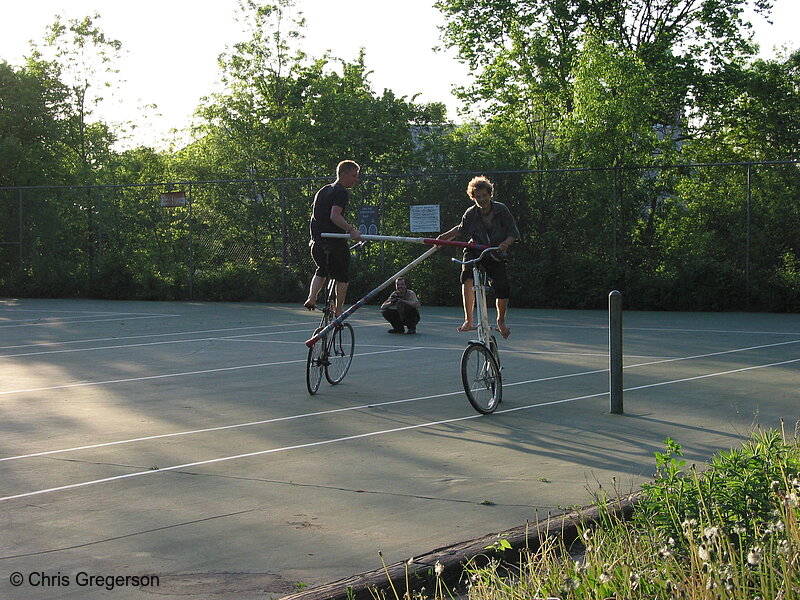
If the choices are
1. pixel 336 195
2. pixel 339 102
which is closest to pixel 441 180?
pixel 339 102

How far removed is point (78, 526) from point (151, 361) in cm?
823

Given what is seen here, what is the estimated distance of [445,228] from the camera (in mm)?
25047

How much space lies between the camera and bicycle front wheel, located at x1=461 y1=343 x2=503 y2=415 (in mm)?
8859

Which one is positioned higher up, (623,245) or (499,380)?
(623,245)

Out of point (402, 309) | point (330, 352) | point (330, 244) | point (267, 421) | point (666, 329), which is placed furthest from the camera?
point (666, 329)

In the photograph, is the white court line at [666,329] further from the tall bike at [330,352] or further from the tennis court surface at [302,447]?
the tall bike at [330,352]

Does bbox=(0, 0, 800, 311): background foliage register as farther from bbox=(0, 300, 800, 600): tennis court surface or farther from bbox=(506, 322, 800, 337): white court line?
bbox=(0, 300, 800, 600): tennis court surface

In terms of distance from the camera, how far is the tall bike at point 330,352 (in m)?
10.3

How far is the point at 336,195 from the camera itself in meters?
10.5

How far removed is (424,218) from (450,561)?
2084 centimetres

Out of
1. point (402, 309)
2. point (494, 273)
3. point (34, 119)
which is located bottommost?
point (402, 309)

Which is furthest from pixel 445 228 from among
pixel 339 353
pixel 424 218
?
pixel 339 353

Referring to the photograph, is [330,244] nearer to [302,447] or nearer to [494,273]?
[494,273]

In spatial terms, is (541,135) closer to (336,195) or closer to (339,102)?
(339,102)
